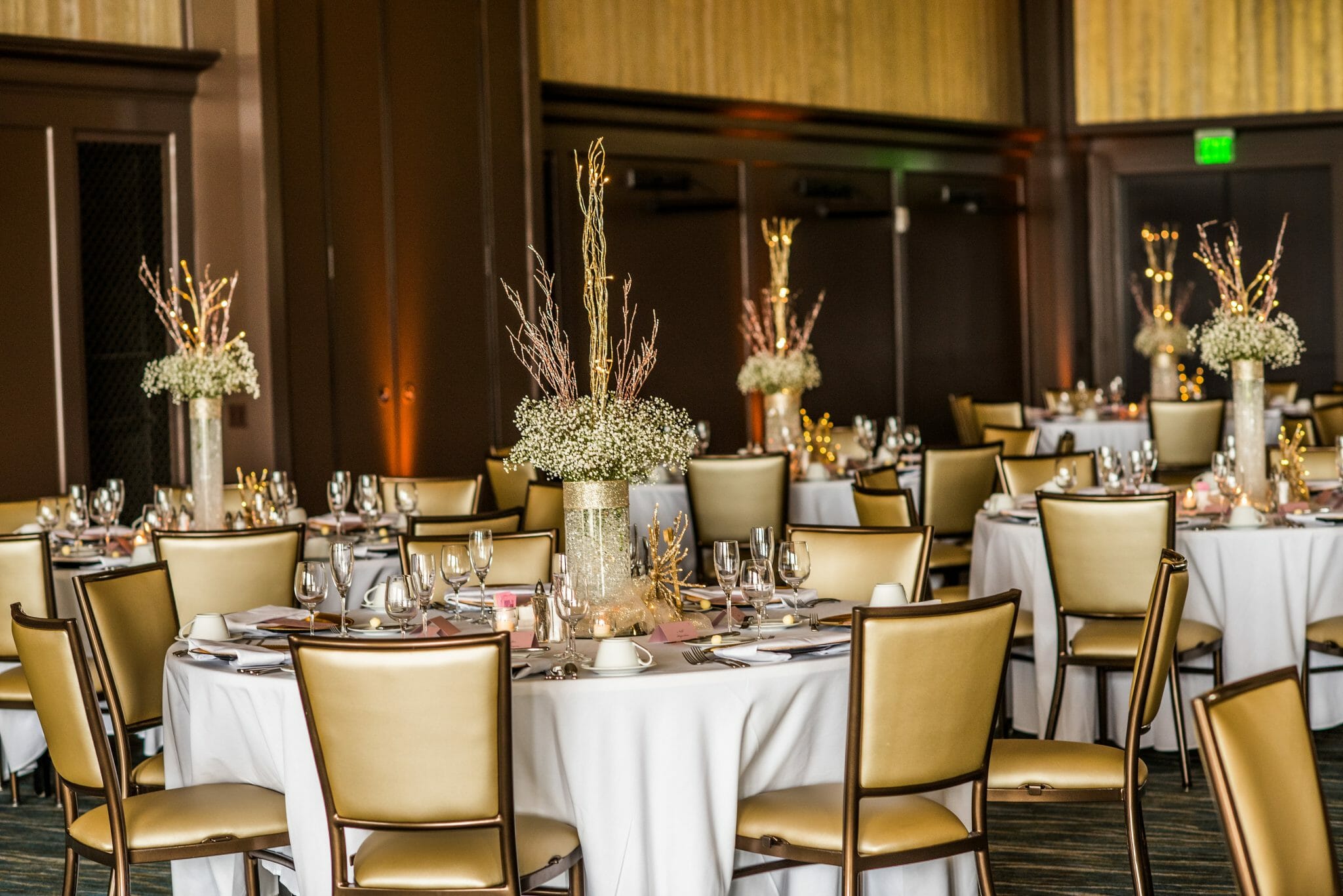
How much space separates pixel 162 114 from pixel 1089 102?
816 centimetres

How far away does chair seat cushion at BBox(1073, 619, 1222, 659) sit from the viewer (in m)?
4.90

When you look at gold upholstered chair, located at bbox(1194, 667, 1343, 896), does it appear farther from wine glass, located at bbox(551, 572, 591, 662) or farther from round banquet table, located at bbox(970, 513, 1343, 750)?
round banquet table, located at bbox(970, 513, 1343, 750)

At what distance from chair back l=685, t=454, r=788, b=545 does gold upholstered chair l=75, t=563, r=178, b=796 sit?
129 inches

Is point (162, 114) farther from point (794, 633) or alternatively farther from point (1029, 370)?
point (1029, 370)

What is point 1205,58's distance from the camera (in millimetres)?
13062

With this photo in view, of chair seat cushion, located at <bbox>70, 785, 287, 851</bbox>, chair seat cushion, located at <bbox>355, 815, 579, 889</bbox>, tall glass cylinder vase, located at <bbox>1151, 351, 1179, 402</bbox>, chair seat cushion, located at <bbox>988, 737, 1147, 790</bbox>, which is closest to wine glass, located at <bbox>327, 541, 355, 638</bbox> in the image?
chair seat cushion, located at <bbox>70, 785, 287, 851</bbox>

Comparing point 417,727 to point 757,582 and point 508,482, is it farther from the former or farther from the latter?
point 508,482

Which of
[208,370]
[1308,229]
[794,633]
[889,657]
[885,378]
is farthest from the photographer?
[1308,229]

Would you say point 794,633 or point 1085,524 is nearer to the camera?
point 794,633

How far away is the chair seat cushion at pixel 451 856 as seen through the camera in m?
2.92

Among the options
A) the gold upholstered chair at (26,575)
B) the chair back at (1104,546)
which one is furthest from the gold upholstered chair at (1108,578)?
the gold upholstered chair at (26,575)

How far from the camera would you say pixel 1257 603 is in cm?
529

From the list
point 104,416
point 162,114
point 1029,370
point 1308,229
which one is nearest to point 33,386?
point 104,416

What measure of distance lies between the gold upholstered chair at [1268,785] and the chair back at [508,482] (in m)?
5.25
